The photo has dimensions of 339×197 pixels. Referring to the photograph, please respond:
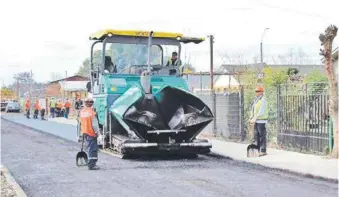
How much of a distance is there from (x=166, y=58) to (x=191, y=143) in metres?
3.12

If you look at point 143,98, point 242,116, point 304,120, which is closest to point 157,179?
point 143,98

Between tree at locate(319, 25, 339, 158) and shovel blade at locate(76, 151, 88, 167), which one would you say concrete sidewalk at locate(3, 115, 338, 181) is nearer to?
tree at locate(319, 25, 339, 158)

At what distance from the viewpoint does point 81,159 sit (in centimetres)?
1357

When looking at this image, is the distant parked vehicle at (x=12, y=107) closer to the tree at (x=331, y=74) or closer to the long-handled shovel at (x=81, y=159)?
the long-handled shovel at (x=81, y=159)

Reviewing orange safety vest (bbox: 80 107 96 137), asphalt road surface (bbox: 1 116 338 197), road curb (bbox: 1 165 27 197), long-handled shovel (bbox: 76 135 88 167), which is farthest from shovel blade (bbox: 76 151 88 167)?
road curb (bbox: 1 165 27 197)

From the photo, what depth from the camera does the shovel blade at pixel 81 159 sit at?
1348cm

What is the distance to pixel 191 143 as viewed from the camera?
15.0 meters

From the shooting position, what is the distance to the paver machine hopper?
14.7 metres

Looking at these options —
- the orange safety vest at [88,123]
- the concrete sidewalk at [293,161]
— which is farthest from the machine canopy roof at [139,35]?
the orange safety vest at [88,123]

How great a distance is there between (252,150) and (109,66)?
457 centimetres

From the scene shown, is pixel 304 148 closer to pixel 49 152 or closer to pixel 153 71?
pixel 153 71

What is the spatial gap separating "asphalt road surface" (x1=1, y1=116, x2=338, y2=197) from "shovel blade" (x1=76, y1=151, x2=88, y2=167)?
6.1 inches

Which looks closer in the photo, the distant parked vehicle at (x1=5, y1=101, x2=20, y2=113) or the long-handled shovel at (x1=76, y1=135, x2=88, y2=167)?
the long-handled shovel at (x1=76, y1=135, x2=88, y2=167)

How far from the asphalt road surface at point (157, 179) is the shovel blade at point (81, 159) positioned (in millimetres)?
154
